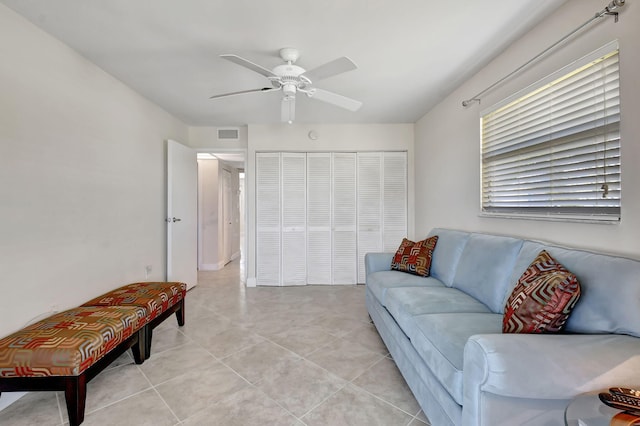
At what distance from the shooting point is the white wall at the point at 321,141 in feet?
14.2

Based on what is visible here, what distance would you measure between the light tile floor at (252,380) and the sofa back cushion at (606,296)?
0.98 metres

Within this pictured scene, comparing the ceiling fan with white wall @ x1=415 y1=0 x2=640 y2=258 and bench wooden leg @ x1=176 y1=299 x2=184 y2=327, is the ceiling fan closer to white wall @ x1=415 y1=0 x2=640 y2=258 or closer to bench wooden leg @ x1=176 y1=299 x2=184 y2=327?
white wall @ x1=415 y1=0 x2=640 y2=258

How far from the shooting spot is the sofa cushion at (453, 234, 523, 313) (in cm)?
189

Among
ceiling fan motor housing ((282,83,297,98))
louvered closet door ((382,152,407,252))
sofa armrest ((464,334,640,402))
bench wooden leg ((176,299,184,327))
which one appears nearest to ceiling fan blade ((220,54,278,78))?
ceiling fan motor housing ((282,83,297,98))

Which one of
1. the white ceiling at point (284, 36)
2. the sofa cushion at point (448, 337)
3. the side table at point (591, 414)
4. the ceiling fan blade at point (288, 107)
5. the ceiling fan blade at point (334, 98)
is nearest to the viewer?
the side table at point (591, 414)

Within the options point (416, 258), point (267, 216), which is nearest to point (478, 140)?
point (416, 258)

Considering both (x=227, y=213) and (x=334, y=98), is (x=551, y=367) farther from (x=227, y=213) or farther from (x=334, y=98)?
(x=227, y=213)

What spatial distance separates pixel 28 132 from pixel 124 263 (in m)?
1.47

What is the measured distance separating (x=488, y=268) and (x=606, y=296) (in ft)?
2.69

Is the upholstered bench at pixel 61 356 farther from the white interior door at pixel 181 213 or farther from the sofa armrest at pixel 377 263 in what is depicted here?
the sofa armrest at pixel 377 263

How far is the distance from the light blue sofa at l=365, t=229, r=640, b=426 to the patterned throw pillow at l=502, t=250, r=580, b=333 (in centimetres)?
10

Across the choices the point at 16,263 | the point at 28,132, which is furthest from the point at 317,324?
the point at 28,132

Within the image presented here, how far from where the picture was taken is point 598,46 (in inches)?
61.0

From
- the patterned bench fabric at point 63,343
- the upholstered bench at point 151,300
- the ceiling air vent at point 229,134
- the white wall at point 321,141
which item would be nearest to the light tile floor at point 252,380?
the upholstered bench at point 151,300
